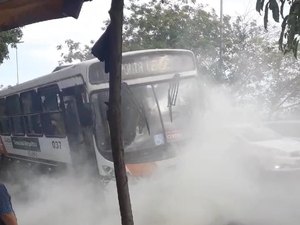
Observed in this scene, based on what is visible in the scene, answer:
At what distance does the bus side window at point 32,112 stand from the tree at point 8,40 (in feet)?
7.05

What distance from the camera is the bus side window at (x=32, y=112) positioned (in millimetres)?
10516

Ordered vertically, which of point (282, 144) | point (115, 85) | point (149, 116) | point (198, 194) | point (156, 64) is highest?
point (115, 85)

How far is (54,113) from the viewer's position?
9539mm

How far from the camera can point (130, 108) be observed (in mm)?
7891

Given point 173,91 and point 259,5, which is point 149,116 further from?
point 259,5

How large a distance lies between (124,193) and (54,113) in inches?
267

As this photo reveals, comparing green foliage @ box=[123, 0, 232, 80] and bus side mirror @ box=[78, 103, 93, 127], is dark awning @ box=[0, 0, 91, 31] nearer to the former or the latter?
bus side mirror @ box=[78, 103, 93, 127]

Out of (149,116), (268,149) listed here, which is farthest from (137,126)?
(268,149)

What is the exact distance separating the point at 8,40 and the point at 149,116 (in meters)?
6.47

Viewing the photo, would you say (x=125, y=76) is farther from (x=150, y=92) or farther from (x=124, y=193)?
(x=124, y=193)

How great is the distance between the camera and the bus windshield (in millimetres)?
8047

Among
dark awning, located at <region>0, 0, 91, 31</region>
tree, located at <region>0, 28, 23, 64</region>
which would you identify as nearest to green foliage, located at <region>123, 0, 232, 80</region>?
tree, located at <region>0, 28, 23, 64</region>

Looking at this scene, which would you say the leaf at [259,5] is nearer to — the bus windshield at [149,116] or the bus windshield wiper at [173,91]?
the bus windshield at [149,116]

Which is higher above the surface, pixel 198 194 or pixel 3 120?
pixel 3 120
